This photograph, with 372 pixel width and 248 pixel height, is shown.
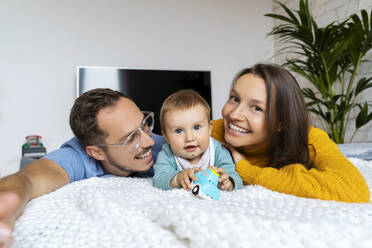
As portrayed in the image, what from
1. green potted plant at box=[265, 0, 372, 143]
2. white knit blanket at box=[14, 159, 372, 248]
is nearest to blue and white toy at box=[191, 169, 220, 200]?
white knit blanket at box=[14, 159, 372, 248]

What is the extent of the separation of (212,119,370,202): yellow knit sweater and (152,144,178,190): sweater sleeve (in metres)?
0.27

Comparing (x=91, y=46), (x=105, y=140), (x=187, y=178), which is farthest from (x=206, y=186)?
(x=91, y=46)

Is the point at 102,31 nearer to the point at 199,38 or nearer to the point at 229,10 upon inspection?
the point at 199,38

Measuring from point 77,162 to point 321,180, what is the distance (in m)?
0.95

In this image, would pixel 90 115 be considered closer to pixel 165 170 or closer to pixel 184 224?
pixel 165 170

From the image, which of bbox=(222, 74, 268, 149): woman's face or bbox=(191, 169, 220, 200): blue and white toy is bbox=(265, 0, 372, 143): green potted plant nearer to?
bbox=(222, 74, 268, 149): woman's face

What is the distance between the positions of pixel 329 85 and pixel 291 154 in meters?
1.93

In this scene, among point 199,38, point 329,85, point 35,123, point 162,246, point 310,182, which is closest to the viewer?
point 162,246

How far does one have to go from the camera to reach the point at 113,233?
54cm

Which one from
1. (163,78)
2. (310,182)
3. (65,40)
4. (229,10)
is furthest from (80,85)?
(310,182)

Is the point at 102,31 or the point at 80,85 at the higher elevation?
the point at 102,31

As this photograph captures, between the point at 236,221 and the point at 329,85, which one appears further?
the point at 329,85

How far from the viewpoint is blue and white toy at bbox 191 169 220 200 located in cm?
85

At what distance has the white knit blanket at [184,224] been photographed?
0.45 metres
